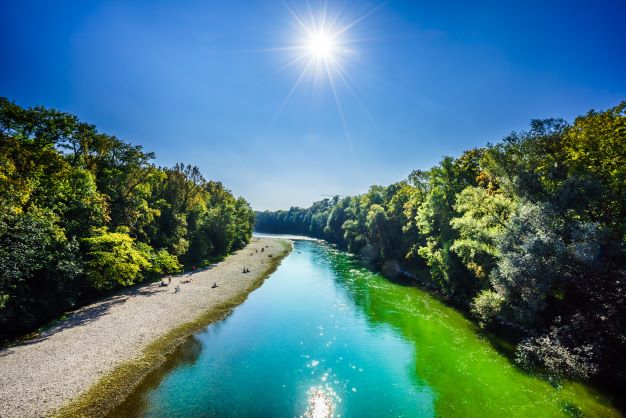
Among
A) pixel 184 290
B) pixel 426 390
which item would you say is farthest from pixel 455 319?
pixel 184 290

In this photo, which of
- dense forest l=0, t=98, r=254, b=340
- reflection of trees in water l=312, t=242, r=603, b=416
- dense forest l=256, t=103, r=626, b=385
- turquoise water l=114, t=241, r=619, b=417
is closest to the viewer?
turquoise water l=114, t=241, r=619, b=417

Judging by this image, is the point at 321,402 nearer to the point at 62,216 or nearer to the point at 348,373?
the point at 348,373

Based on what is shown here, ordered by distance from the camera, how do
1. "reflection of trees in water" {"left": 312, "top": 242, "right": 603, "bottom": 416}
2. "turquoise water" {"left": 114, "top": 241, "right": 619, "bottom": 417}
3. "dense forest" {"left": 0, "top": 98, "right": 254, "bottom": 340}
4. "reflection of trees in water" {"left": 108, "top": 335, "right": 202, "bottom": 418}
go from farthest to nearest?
"dense forest" {"left": 0, "top": 98, "right": 254, "bottom": 340} < "reflection of trees in water" {"left": 312, "top": 242, "right": 603, "bottom": 416} < "turquoise water" {"left": 114, "top": 241, "right": 619, "bottom": 417} < "reflection of trees in water" {"left": 108, "top": 335, "right": 202, "bottom": 418}

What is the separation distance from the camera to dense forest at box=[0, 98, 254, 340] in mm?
19250

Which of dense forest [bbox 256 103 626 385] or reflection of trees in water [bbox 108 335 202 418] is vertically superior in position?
dense forest [bbox 256 103 626 385]

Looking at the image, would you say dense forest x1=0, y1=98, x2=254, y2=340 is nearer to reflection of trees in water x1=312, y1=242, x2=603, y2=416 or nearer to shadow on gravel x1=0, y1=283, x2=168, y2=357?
shadow on gravel x1=0, y1=283, x2=168, y2=357

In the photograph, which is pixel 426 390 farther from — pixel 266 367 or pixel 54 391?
pixel 54 391

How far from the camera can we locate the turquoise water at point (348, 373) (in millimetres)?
15109

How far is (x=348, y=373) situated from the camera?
18.8 metres

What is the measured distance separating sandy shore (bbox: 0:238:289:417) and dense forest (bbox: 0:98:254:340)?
2.59 m

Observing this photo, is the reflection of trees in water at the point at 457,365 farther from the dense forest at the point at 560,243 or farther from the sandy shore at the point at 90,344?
the sandy shore at the point at 90,344

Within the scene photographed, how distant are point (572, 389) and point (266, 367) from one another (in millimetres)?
19181

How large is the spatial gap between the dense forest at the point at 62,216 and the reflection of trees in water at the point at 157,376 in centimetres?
1092

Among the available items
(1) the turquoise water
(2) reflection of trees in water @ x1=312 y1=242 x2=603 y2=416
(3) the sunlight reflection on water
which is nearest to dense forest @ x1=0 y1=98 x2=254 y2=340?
(1) the turquoise water
